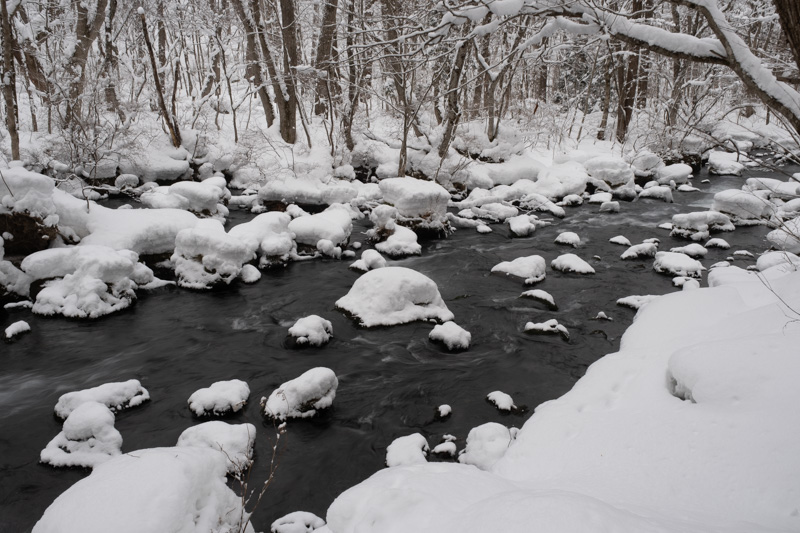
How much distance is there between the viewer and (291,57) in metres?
16.2

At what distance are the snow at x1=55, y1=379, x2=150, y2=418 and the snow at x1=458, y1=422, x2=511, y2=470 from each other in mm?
3621

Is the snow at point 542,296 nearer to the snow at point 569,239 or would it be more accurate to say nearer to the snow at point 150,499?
the snow at point 569,239

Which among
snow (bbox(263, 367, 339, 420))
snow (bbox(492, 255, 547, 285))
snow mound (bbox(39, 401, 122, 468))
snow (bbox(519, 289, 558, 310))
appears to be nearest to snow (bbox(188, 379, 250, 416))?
snow (bbox(263, 367, 339, 420))

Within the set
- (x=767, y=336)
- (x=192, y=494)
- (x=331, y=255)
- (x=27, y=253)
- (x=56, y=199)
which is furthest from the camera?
(x=331, y=255)

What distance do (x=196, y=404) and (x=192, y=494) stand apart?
2.29 metres

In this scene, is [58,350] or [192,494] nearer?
[192,494]

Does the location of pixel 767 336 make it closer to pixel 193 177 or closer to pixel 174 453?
pixel 174 453

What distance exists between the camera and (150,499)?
2578 millimetres

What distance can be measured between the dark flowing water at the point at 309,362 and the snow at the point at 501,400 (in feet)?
0.28

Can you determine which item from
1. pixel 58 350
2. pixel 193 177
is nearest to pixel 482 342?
pixel 58 350

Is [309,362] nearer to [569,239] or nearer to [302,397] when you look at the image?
[302,397]

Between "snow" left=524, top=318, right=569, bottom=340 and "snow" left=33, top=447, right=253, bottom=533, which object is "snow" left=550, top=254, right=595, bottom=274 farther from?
"snow" left=33, top=447, right=253, bottom=533

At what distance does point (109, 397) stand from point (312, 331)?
2.45 metres

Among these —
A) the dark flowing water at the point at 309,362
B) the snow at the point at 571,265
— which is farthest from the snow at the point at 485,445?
the snow at the point at 571,265
